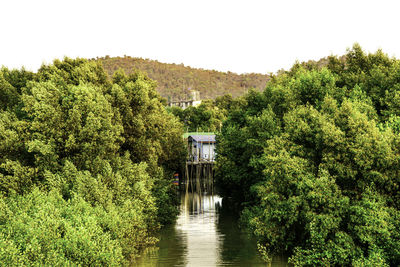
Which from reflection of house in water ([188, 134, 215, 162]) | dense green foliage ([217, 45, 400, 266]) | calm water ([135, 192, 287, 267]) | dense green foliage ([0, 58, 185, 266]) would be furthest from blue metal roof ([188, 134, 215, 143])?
dense green foliage ([217, 45, 400, 266])

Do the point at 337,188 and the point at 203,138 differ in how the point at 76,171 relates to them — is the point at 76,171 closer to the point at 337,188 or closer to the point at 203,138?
the point at 337,188

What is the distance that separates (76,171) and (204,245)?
12.4 meters

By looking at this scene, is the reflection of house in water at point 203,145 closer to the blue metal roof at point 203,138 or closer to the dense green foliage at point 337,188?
the blue metal roof at point 203,138

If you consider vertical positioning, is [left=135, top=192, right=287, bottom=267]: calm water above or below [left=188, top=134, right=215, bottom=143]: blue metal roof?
below

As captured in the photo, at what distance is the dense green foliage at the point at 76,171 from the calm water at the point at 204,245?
161cm

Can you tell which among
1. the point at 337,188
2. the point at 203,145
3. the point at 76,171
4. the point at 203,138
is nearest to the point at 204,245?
the point at 76,171

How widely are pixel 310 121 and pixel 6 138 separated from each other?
21.0 meters

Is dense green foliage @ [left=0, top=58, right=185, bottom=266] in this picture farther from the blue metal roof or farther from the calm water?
the blue metal roof

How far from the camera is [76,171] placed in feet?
103

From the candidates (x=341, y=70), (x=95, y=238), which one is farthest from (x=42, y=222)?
(x=341, y=70)

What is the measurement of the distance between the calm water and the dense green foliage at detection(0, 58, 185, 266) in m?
1.61

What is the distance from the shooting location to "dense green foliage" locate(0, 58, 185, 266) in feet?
74.8

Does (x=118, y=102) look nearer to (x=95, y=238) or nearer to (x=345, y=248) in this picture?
(x=95, y=238)

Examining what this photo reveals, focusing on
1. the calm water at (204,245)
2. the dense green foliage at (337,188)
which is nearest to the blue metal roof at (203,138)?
the calm water at (204,245)
